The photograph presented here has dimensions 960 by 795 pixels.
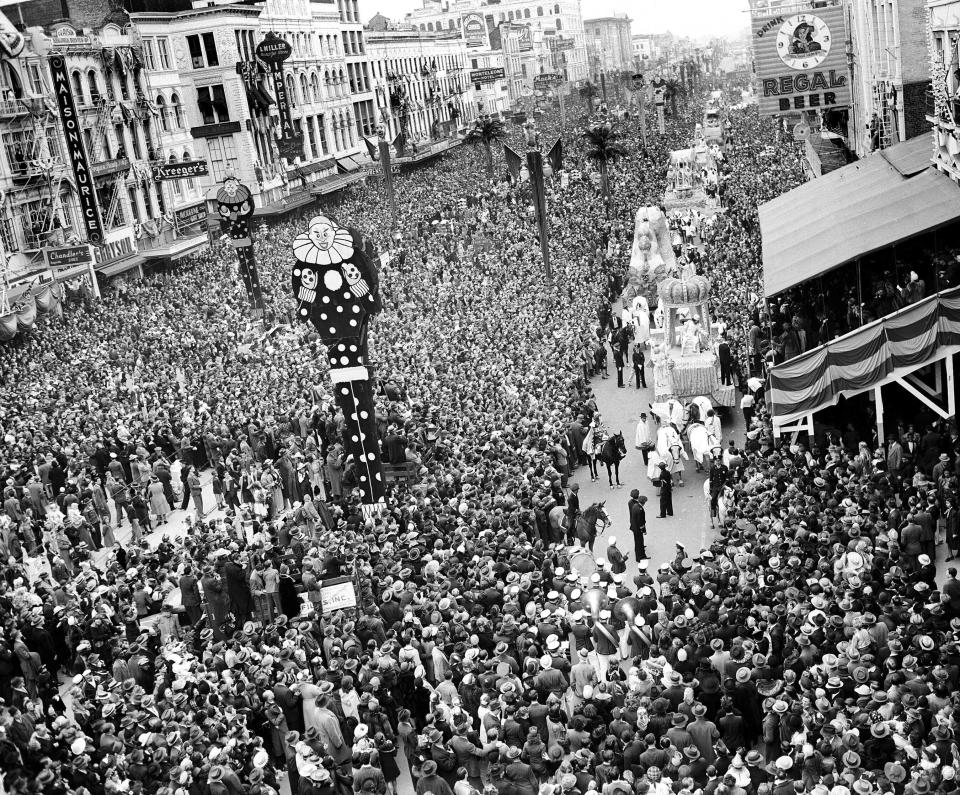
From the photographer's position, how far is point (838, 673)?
12852mm

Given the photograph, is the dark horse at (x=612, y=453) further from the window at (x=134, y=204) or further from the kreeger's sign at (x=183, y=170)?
the window at (x=134, y=204)

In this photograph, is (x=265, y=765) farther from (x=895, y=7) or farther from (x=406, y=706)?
(x=895, y=7)

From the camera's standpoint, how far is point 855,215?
27.0m

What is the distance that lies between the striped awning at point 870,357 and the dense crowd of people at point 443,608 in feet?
3.68

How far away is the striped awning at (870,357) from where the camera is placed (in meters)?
20.2

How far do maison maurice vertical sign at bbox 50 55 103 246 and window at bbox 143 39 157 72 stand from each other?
473 inches

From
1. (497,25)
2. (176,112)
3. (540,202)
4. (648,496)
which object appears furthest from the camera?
(497,25)

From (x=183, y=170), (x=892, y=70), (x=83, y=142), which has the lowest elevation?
(x=183, y=170)

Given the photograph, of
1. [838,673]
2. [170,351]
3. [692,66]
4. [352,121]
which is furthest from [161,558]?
[692,66]

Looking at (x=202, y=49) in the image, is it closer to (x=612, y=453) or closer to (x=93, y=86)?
(x=93, y=86)

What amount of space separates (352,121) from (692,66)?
83410 millimetres

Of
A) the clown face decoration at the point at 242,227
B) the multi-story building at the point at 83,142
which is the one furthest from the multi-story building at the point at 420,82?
the clown face decoration at the point at 242,227

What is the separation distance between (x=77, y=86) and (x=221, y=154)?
17394 mm

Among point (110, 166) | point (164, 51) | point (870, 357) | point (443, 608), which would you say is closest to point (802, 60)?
point (870, 357)
